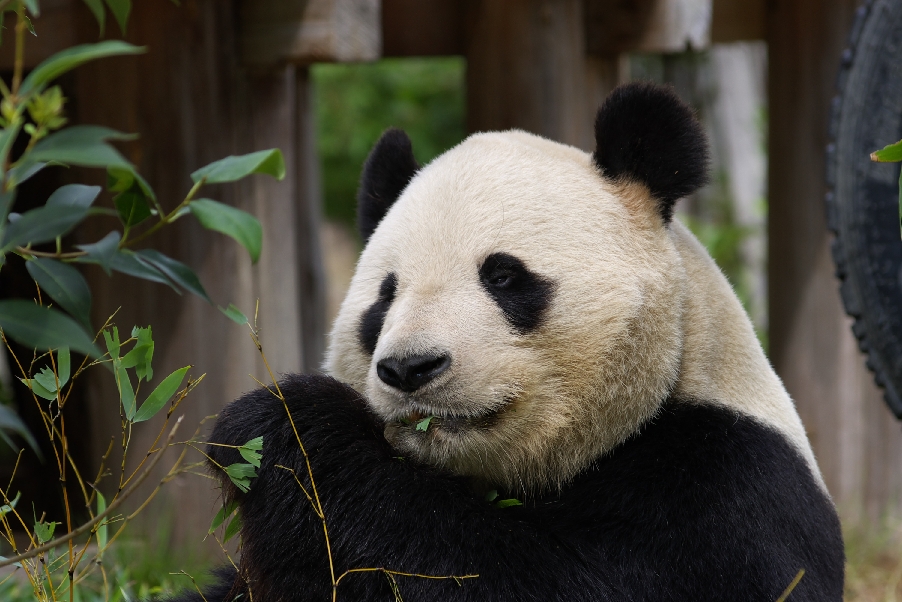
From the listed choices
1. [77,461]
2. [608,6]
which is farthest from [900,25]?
[77,461]

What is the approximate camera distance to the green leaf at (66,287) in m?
1.49

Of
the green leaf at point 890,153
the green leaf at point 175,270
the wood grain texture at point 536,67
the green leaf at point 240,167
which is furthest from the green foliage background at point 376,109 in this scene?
the green leaf at point 240,167

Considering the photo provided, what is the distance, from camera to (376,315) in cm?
258

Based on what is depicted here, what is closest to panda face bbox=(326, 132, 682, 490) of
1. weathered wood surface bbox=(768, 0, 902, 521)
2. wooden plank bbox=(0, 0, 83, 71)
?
wooden plank bbox=(0, 0, 83, 71)

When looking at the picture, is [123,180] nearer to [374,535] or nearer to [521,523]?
[374,535]

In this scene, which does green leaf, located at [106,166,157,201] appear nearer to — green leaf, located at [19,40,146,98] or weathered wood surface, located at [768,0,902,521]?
green leaf, located at [19,40,146,98]

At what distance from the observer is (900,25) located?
377 centimetres

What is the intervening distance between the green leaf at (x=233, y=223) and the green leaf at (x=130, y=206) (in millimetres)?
155

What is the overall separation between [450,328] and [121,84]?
2561mm

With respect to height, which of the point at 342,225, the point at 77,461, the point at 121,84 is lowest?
the point at 342,225

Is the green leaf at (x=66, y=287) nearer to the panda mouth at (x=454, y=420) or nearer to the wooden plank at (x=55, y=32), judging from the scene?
the panda mouth at (x=454, y=420)

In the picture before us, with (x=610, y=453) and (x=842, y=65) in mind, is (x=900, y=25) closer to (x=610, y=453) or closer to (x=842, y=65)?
(x=842, y=65)

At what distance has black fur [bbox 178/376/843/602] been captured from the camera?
7.33 ft

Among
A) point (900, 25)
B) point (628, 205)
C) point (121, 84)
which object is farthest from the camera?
point (121, 84)
